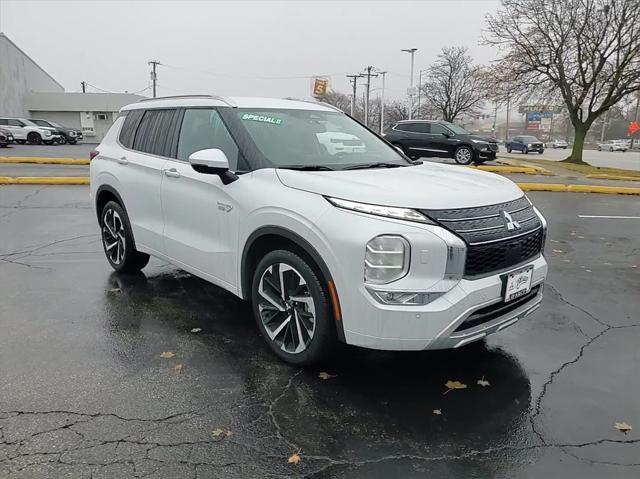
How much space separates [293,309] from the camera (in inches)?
137

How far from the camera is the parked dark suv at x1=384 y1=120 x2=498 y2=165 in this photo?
20.3 m

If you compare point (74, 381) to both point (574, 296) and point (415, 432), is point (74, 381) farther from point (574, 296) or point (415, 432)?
point (574, 296)

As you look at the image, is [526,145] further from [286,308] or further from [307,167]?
[286,308]

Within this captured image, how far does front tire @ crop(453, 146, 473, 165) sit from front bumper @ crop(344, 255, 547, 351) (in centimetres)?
1824

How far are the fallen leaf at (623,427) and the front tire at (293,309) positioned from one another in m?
1.70

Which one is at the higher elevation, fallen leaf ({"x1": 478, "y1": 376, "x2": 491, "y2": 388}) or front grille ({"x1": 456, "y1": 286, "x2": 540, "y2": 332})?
front grille ({"x1": 456, "y1": 286, "x2": 540, "y2": 332})

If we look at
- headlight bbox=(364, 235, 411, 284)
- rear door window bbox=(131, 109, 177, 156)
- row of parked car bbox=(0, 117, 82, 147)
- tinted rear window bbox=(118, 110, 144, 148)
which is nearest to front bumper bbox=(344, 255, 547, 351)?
headlight bbox=(364, 235, 411, 284)

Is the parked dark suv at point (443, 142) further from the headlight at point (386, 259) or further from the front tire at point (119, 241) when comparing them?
the headlight at point (386, 259)

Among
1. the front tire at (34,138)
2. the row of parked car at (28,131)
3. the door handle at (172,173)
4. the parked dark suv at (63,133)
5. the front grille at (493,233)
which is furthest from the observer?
the parked dark suv at (63,133)

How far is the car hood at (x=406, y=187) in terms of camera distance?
3111 mm

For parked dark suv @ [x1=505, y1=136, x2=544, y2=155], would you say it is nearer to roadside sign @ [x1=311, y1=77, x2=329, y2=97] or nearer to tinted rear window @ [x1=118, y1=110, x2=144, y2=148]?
roadside sign @ [x1=311, y1=77, x2=329, y2=97]

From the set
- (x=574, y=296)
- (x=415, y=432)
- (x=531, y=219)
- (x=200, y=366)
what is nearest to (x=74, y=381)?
(x=200, y=366)

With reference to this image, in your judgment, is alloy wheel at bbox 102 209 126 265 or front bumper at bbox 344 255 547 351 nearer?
front bumper at bbox 344 255 547 351

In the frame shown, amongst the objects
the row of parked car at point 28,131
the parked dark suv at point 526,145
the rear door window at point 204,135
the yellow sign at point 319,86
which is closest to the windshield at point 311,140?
the rear door window at point 204,135
